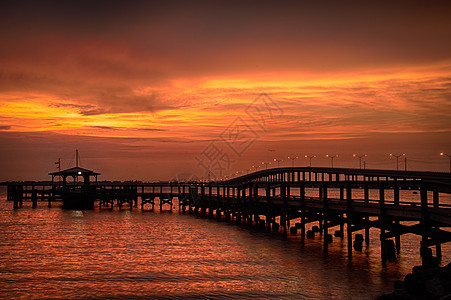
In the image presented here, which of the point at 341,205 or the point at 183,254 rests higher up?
the point at 341,205

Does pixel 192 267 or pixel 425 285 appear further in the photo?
pixel 192 267

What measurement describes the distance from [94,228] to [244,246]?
86.5 feet

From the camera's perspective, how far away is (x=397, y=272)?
3088 cm

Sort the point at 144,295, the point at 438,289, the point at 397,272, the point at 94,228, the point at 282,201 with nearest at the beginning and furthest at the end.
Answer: the point at 438,289, the point at 144,295, the point at 397,272, the point at 282,201, the point at 94,228

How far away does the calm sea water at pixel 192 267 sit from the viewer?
27125 mm

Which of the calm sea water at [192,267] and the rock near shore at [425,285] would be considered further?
the calm sea water at [192,267]

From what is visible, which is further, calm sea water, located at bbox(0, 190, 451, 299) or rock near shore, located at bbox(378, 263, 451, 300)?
calm sea water, located at bbox(0, 190, 451, 299)

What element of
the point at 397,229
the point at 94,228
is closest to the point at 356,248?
the point at 397,229

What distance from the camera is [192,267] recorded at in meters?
34.3

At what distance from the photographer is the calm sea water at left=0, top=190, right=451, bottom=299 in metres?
27.1

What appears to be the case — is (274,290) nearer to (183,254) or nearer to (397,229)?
(397,229)

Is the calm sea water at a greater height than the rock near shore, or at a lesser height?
lesser

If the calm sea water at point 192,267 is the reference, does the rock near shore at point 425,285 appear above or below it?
above

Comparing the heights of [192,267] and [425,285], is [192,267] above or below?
below
